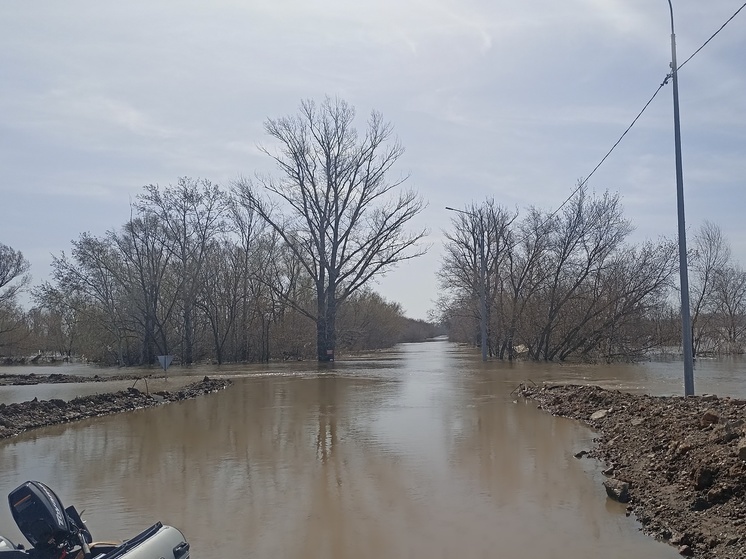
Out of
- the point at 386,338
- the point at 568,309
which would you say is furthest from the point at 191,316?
the point at 386,338

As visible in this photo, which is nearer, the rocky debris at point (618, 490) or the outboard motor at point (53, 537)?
the outboard motor at point (53, 537)

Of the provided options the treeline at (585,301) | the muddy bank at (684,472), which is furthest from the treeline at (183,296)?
the muddy bank at (684,472)

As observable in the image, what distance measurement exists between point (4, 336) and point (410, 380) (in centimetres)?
5603

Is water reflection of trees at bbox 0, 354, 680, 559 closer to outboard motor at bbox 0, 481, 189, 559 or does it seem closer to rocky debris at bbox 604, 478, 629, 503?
rocky debris at bbox 604, 478, 629, 503

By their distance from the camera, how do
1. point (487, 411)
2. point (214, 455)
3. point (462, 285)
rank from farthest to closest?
point (462, 285)
point (487, 411)
point (214, 455)

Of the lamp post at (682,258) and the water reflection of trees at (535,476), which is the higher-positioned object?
the lamp post at (682,258)

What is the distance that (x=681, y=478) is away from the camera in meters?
7.48

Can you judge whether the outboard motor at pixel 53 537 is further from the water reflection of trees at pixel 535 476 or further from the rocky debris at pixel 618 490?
the rocky debris at pixel 618 490

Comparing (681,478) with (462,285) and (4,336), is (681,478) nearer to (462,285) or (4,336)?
(462,285)

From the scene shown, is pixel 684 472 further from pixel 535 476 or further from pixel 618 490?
pixel 535 476

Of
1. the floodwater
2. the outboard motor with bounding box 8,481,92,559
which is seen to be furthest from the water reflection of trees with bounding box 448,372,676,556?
the outboard motor with bounding box 8,481,92,559

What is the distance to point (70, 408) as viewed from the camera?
59.4 feet

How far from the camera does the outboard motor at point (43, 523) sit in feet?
15.3

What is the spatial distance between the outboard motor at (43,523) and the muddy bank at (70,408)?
443 inches
